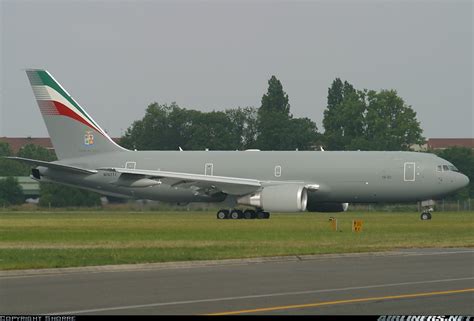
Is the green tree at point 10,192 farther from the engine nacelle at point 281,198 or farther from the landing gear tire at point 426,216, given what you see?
the landing gear tire at point 426,216

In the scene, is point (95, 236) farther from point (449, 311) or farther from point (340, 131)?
point (340, 131)

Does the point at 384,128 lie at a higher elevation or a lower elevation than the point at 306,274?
higher

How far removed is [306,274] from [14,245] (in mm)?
12329

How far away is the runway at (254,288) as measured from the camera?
16578 millimetres

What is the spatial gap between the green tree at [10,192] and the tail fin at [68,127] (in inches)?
956

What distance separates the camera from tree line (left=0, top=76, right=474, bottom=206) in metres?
103

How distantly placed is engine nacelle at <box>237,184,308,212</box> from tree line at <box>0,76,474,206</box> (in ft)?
97.3

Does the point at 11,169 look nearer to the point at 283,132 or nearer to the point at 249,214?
the point at 283,132

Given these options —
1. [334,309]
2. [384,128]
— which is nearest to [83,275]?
[334,309]

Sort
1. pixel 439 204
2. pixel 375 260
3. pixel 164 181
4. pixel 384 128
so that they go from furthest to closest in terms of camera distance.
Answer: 1. pixel 384 128
2. pixel 439 204
3. pixel 164 181
4. pixel 375 260

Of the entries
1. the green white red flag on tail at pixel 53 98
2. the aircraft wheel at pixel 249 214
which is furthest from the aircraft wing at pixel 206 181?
the green white red flag on tail at pixel 53 98

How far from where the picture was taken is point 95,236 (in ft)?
125

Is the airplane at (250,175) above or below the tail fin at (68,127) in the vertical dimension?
below

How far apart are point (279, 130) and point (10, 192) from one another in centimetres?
2792
